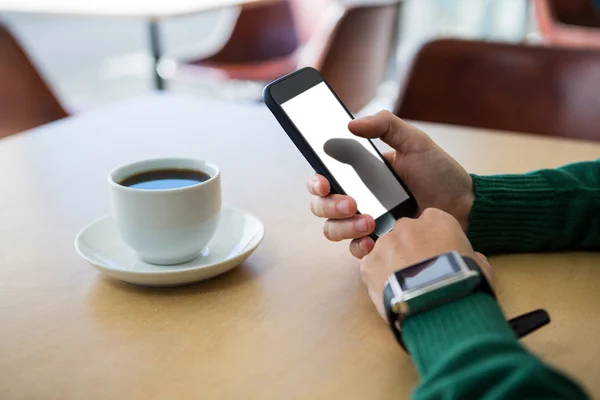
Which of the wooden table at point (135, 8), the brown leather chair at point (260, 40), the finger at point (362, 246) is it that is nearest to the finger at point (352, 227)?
the finger at point (362, 246)

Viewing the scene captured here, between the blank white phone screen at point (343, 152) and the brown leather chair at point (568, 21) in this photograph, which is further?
the brown leather chair at point (568, 21)

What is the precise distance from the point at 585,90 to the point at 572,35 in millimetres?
2011

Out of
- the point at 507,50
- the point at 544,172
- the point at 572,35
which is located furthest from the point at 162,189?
the point at 572,35

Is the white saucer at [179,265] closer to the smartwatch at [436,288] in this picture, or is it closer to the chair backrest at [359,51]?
the smartwatch at [436,288]

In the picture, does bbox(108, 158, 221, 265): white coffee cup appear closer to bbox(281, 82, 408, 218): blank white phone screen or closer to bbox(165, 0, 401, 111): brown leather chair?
bbox(281, 82, 408, 218): blank white phone screen

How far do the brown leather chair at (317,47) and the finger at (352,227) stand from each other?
5.07 feet

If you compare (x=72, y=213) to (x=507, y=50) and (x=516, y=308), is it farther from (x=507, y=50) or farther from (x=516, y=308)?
(x=507, y=50)

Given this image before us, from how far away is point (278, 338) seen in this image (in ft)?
2.03

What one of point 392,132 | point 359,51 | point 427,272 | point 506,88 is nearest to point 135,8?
point 359,51

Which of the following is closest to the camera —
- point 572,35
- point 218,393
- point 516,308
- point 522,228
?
point 218,393

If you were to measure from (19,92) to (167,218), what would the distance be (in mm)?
1185

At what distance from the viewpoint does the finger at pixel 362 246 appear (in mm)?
735

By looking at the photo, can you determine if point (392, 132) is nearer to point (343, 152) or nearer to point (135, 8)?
point (343, 152)

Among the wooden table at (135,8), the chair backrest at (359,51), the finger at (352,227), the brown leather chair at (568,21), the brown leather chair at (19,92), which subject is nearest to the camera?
the finger at (352,227)
